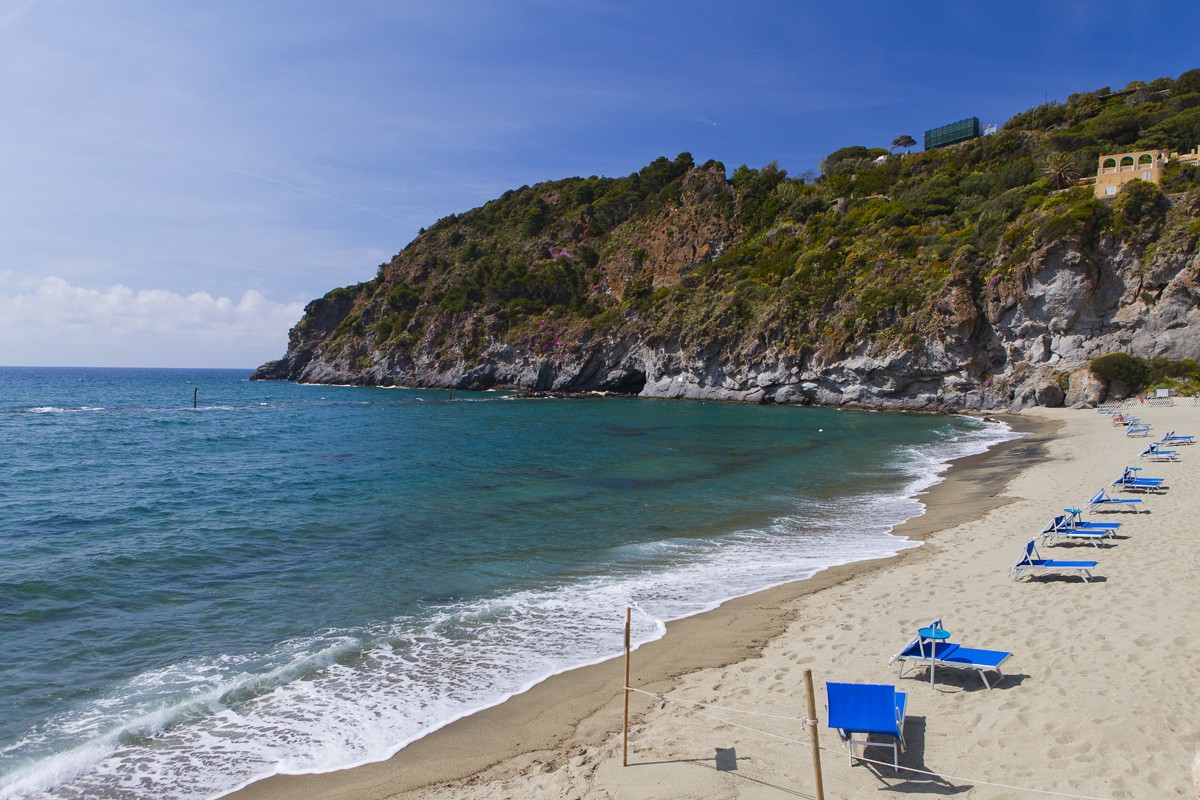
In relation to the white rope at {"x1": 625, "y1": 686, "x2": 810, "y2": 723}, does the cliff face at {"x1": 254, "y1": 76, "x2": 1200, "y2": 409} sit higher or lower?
higher

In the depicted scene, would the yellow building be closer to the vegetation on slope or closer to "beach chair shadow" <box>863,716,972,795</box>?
the vegetation on slope

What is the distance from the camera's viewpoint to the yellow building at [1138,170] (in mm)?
43969

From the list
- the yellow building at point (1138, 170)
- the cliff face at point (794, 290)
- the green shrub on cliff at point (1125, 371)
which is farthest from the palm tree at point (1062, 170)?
the green shrub on cliff at point (1125, 371)

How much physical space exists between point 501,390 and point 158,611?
70.6 m

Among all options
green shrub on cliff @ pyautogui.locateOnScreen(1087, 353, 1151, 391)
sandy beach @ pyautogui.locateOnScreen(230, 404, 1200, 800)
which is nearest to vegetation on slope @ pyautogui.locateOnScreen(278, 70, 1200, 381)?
green shrub on cliff @ pyautogui.locateOnScreen(1087, 353, 1151, 391)

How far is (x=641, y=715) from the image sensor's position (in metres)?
6.57

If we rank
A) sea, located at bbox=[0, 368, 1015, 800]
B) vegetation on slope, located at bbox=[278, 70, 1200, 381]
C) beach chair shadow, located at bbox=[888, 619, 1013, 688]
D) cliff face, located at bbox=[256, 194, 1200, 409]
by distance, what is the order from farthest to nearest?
vegetation on slope, located at bbox=[278, 70, 1200, 381], cliff face, located at bbox=[256, 194, 1200, 409], sea, located at bbox=[0, 368, 1015, 800], beach chair shadow, located at bbox=[888, 619, 1013, 688]

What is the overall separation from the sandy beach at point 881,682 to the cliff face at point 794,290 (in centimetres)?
3890

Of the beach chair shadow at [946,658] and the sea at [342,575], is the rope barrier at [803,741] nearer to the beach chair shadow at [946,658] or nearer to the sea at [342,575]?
the beach chair shadow at [946,658]

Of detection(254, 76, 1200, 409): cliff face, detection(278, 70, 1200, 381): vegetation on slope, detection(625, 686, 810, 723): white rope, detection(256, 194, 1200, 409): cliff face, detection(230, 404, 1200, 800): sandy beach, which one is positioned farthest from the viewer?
detection(278, 70, 1200, 381): vegetation on slope

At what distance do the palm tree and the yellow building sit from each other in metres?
Answer: 4.40

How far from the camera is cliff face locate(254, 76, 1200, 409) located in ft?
136

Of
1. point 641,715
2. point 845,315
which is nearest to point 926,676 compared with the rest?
point 641,715

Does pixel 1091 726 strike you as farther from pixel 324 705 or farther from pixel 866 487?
pixel 866 487
